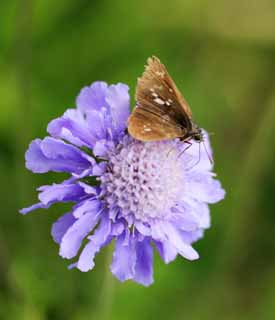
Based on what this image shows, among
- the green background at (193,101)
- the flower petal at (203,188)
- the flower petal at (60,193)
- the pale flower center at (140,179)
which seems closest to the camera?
the flower petal at (60,193)

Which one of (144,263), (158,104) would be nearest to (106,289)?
(144,263)

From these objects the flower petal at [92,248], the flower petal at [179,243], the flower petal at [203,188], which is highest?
the flower petal at [203,188]

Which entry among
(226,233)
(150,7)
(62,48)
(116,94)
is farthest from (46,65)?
(116,94)

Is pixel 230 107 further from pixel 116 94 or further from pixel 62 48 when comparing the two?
pixel 116 94

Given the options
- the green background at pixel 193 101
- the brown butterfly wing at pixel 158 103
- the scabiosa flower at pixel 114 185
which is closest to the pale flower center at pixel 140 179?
the scabiosa flower at pixel 114 185

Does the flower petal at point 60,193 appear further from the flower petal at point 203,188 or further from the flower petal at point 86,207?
the flower petal at point 203,188

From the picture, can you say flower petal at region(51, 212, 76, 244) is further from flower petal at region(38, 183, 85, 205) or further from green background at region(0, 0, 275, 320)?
green background at region(0, 0, 275, 320)
